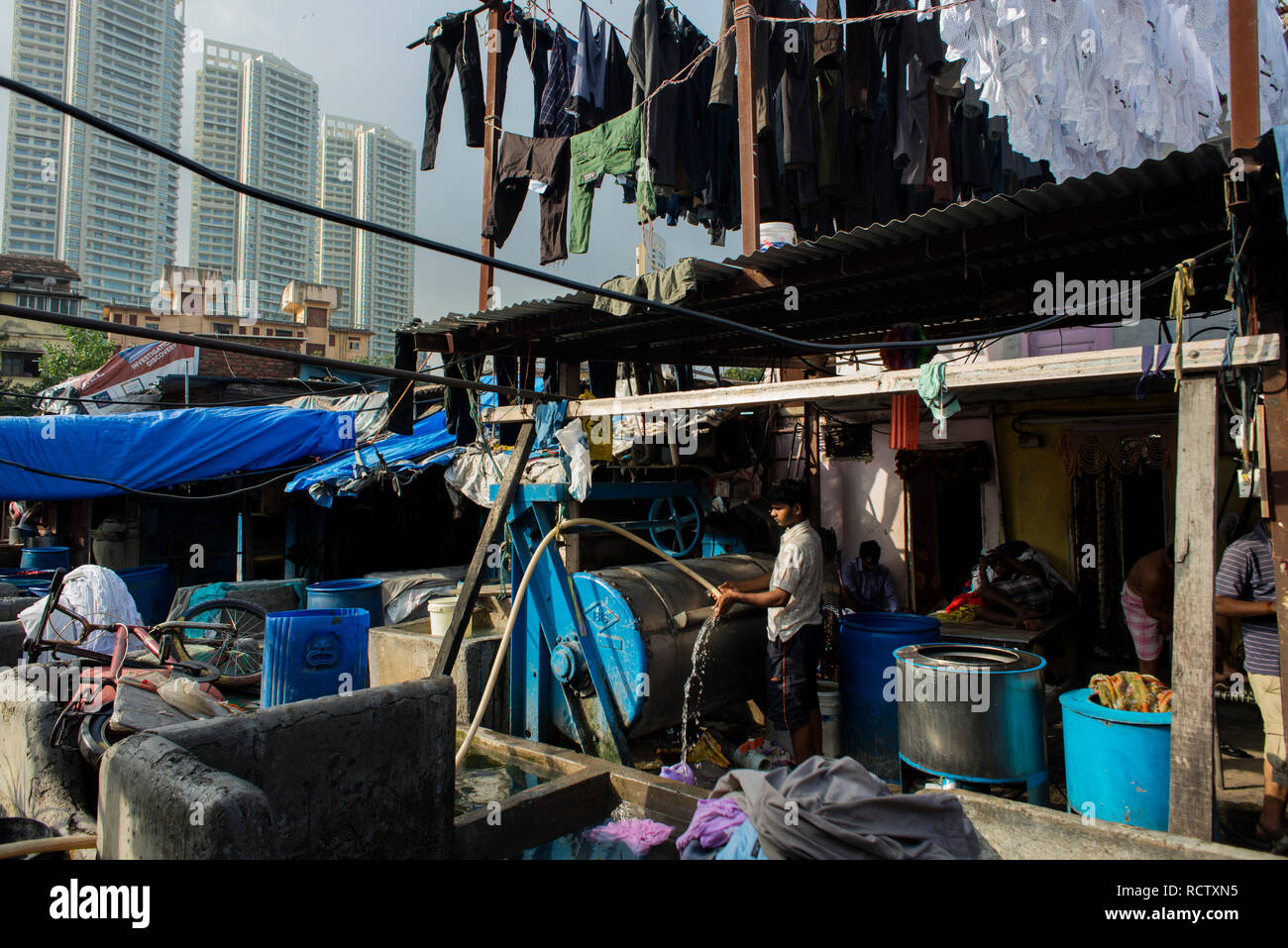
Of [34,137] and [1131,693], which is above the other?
[34,137]

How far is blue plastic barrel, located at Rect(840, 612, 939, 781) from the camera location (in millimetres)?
5668

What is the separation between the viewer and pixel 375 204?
37094 millimetres

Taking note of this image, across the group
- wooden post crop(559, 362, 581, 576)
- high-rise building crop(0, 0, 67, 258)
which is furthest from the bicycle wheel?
high-rise building crop(0, 0, 67, 258)

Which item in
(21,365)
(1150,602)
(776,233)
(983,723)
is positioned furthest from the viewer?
(21,365)

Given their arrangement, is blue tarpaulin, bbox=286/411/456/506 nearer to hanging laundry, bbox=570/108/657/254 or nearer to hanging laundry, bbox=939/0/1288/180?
hanging laundry, bbox=570/108/657/254

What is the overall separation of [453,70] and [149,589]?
892 cm

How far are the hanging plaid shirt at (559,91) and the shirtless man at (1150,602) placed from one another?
7.68 m

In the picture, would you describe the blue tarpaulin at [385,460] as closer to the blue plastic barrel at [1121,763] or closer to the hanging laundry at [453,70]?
the hanging laundry at [453,70]

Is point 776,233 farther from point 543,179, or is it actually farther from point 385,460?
point 385,460

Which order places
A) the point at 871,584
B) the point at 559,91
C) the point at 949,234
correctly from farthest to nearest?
the point at 559,91, the point at 871,584, the point at 949,234

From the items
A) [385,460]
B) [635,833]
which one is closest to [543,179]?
[385,460]

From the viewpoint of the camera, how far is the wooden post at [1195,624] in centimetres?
319

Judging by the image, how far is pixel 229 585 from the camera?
388 inches

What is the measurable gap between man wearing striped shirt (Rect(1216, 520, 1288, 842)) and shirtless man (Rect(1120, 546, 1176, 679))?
4.50ft
